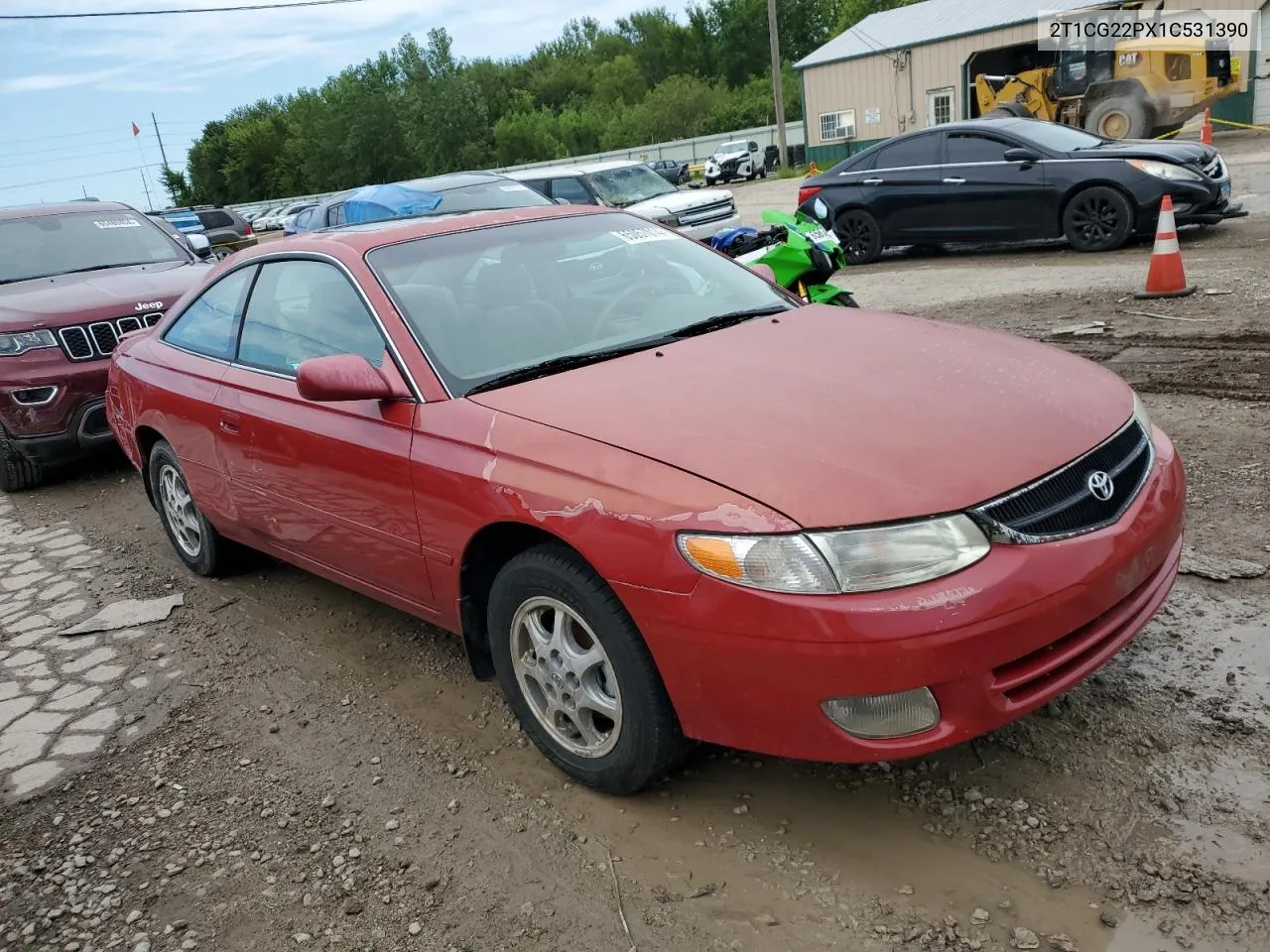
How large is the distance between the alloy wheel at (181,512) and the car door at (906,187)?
363 inches

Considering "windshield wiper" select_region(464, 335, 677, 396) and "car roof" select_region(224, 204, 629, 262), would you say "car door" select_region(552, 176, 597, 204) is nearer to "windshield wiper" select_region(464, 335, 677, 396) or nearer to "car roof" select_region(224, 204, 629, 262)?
"car roof" select_region(224, 204, 629, 262)

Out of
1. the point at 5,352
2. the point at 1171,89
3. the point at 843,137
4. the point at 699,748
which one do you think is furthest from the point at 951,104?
the point at 699,748

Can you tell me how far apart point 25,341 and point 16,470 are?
100 cm

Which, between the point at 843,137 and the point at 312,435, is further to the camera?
the point at 843,137

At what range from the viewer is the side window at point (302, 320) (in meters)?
3.45

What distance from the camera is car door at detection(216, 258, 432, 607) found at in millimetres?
3232

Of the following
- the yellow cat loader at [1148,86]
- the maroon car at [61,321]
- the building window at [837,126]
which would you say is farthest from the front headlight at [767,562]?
the building window at [837,126]

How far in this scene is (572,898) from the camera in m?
2.48

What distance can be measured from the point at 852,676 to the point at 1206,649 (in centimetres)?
162

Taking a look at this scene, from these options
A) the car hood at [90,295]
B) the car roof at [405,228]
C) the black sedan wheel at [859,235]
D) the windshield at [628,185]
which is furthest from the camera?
the windshield at [628,185]

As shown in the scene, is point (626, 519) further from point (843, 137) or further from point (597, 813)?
point (843, 137)

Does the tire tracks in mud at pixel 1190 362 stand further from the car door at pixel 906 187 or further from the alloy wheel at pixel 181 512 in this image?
the alloy wheel at pixel 181 512

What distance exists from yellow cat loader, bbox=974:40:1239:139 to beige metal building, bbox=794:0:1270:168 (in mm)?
6085

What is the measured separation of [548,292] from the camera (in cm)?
355
